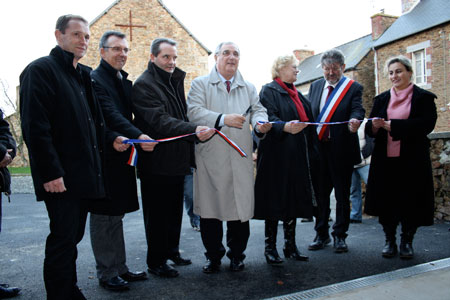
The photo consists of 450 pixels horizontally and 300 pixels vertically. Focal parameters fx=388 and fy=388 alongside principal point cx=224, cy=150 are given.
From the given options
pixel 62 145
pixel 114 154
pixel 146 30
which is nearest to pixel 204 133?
pixel 114 154

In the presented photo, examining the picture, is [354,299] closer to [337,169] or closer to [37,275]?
[337,169]

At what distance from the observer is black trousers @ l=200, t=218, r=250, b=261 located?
3.74m

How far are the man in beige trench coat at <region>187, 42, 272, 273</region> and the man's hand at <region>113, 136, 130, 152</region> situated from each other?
79 centimetres

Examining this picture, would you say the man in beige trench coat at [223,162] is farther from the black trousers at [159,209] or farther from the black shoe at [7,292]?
the black shoe at [7,292]

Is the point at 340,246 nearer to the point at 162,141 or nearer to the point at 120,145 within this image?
the point at 162,141

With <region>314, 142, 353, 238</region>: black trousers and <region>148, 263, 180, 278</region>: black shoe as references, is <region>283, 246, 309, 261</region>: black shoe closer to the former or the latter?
<region>314, 142, 353, 238</region>: black trousers

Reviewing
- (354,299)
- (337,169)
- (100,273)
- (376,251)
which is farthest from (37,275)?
(376,251)

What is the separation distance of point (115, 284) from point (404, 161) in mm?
3172

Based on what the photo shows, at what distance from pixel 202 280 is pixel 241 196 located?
2.75 ft

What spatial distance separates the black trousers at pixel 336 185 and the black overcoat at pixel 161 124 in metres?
1.66

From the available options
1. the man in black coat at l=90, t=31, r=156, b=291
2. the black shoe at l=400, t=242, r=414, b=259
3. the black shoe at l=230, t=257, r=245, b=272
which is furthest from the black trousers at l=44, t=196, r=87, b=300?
the black shoe at l=400, t=242, r=414, b=259

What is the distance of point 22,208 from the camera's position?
31.4ft

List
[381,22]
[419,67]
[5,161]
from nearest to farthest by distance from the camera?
1. [5,161]
2. [419,67]
3. [381,22]

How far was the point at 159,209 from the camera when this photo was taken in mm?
3602
